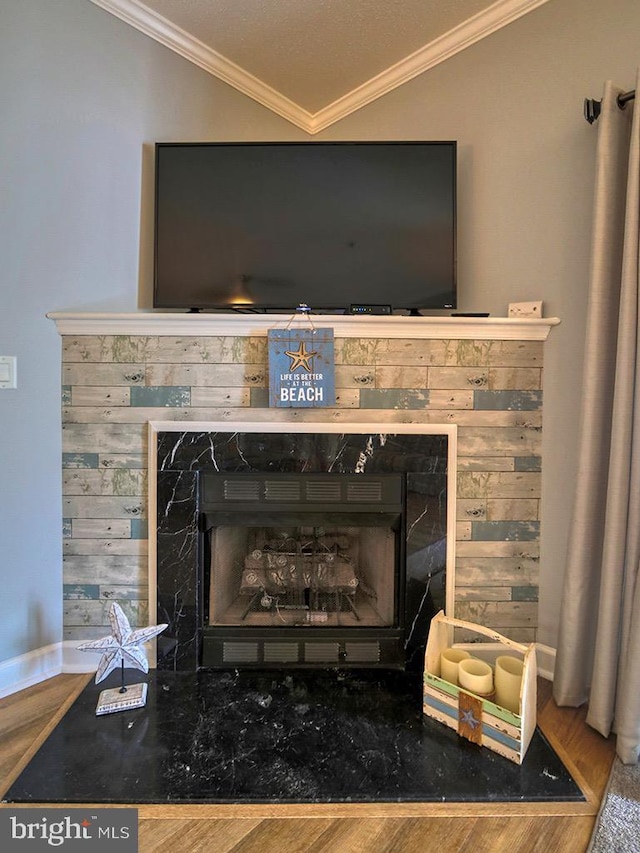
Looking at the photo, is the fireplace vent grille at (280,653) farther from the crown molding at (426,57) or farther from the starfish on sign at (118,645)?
the crown molding at (426,57)

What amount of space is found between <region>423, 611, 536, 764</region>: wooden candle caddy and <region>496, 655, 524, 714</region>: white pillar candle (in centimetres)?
4

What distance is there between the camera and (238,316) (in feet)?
5.10

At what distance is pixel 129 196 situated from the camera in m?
1.75

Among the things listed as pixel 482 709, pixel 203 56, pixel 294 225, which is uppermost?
pixel 203 56

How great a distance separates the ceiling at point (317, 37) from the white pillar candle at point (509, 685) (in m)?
2.23

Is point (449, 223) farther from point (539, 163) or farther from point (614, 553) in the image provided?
point (614, 553)

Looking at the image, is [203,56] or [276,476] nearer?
[276,476]

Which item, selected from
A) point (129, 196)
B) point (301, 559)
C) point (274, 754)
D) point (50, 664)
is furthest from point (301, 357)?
point (50, 664)

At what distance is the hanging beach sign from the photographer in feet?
5.14

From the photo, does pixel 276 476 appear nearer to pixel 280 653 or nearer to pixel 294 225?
pixel 280 653

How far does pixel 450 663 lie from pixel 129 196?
2007mm

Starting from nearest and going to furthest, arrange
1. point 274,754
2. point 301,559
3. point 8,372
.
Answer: point 274,754, point 8,372, point 301,559

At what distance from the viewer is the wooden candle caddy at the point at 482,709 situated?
1240 mm

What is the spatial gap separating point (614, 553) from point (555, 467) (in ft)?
1.27
